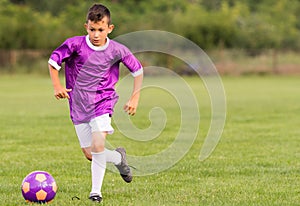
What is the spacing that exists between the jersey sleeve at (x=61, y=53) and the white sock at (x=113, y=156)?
3.37 ft

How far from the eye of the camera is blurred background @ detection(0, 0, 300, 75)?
150 feet

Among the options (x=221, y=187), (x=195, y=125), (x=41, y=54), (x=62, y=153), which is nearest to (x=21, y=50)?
(x=41, y=54)

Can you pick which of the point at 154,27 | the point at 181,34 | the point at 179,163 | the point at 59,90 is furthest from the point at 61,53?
the point at 154,27

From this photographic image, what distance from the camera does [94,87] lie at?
22.3 feet

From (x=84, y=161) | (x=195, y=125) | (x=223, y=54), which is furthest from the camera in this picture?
(x=223, y=54)

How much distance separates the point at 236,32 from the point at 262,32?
90.1 inches

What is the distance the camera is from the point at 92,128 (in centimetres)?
676

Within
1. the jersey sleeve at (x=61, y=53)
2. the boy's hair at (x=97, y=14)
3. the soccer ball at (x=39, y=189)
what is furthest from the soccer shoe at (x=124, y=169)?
the boy's hair at (x=97, y=14)

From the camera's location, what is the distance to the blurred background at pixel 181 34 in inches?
1796

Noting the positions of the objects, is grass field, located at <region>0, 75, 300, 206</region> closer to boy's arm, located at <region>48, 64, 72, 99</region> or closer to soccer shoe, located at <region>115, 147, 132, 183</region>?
soccer shoe, located at <region>115, 147, 132, 183</region>

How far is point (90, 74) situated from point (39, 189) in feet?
4.16

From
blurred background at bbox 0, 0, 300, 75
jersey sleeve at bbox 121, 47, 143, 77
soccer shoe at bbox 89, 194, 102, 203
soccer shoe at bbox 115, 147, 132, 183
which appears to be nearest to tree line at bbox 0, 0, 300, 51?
blurred background at bbox 0, 0, 300, 75

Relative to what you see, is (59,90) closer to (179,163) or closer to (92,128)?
(92,128)

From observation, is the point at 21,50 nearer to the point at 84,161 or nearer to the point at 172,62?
the point at 172,62
